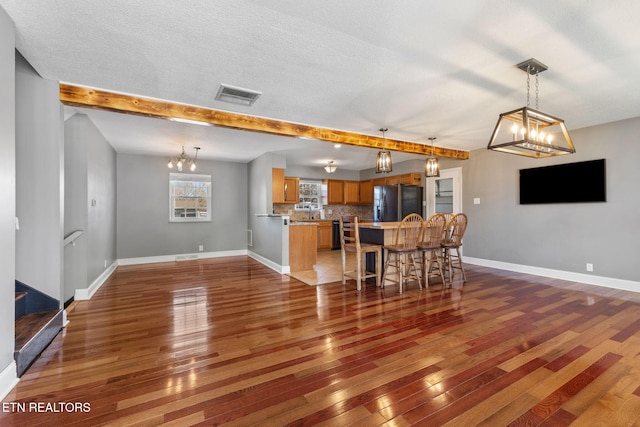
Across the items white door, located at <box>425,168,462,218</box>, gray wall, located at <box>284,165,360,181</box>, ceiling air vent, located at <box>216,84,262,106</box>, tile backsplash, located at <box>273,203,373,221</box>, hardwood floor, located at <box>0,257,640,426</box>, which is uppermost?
ceiling air vent, located at <box>216,84,262,106</box>

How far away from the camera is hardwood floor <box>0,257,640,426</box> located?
1.60m

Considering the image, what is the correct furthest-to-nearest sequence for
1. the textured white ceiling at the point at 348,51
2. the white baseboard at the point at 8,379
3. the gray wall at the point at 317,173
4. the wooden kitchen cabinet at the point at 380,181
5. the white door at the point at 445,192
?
the gray wall at the point at 317,173
the wooden kitchen cabinet at the point at 380,181
the white door at the point at 445,192
the textured white ceiling at the point at 348,51
the white baseboard at the point at 8,379

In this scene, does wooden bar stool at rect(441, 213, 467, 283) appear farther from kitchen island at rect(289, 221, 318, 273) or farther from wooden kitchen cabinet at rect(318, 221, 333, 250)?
wooden kitchen cabinet at rect(318, 221, 333, 250)

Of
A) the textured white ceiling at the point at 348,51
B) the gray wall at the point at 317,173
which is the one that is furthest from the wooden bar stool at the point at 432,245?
the gray wall at the point at 317,173

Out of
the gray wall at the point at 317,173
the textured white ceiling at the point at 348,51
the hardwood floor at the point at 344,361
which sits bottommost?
the hardwood floor at the point at 344,361

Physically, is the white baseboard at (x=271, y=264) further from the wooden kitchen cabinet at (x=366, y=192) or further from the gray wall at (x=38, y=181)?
the wooden kitchen cabinet at (x=366, y=192)

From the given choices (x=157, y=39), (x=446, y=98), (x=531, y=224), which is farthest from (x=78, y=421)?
(x=531, y=224)

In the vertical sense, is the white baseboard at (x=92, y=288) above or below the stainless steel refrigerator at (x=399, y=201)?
below

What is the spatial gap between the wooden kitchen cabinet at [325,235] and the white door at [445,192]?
277cm

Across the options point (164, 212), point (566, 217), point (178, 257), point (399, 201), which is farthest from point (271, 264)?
point (566, 217)

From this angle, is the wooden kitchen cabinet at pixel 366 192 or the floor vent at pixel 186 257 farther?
the wooden kitchen cabinet at pixel 366 192

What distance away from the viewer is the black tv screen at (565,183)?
4273mm

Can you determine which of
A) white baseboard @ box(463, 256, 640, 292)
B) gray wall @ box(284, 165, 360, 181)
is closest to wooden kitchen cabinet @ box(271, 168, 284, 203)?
gray wall @ box(284, 165, 360, 181)

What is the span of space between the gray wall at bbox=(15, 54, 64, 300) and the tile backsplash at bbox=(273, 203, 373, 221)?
522 centimetres
